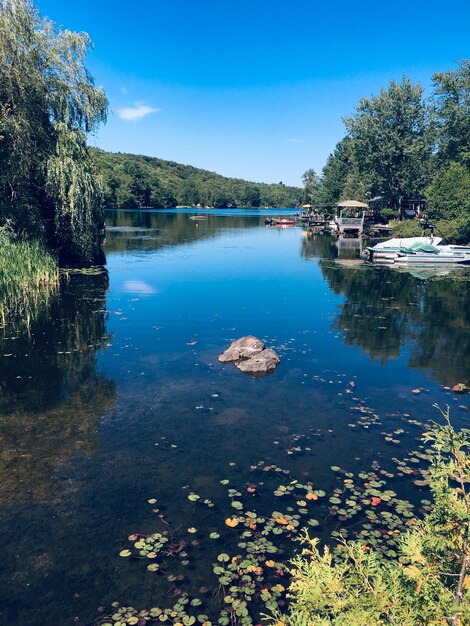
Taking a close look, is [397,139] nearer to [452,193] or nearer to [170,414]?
[452,193]

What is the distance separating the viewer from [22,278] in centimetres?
1811

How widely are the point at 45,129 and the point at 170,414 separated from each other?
68.5ft

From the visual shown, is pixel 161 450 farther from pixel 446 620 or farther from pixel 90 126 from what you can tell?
pixel 90 126

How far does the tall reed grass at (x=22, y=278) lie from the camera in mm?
16859

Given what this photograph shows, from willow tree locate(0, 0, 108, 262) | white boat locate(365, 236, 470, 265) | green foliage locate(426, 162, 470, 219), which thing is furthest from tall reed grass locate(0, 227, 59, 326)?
green foliage locate(426, 162, 470, 219)

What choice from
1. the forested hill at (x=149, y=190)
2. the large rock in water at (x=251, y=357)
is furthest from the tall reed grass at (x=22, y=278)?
the forested hill at (x=149, y=190)

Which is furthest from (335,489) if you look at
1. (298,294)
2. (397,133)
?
(397,133)

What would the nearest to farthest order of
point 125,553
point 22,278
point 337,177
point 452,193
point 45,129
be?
point 125,553, point 22,278, point 45,129, point 452,193, point 337,177

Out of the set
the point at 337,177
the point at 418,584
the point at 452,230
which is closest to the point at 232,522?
the point at 418,584

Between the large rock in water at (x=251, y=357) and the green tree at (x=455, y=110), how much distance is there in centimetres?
4060

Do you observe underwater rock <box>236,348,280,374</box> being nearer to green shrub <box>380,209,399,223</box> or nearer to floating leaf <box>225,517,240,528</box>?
floating leaf <box>225,517,240,528</box>

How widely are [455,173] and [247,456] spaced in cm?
4500

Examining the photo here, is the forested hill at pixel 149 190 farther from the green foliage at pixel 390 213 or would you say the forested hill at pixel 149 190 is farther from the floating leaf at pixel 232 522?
the floating leaf at pixel 232 522

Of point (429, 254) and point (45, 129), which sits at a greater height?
point (45, 129)
